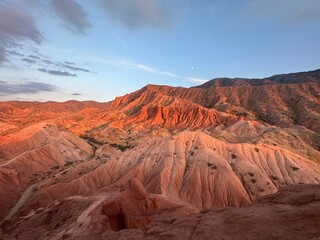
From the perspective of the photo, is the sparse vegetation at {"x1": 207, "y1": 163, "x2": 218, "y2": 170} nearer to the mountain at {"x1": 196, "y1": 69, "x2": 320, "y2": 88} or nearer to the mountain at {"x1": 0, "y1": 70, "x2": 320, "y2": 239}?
the mountain at {"x1": 0, "y1": 70, "x2": 320, "y2": 239}

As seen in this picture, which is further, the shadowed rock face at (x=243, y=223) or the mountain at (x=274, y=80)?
the mountain at (x=274, y=80)

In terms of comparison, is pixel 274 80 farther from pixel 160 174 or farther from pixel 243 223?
pixel 243 223

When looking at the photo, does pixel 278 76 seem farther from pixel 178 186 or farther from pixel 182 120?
pixel 178 186

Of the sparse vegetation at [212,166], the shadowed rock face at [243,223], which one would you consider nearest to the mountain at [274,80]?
the sparse vegetation at [212,166]

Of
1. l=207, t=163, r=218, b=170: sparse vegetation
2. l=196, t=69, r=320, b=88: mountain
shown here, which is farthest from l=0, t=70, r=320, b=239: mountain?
l=196, t=69, r=320, b=88: mountain

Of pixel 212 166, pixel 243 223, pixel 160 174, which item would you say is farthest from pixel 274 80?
pixel 243 223

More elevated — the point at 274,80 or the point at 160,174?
the point at 274,80

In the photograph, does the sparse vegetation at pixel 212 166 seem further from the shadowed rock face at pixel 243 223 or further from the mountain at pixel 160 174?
the shadowed rock face at pixel 243 223

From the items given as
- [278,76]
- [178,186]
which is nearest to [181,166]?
[178,186]
